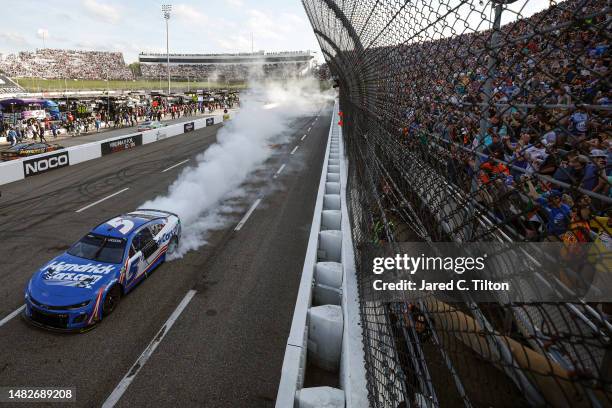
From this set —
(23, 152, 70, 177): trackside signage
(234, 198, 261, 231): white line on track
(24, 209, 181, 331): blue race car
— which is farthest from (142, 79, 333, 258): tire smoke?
(23, 152, 70, 177): trackside signage

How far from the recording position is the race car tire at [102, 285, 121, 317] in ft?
19.5

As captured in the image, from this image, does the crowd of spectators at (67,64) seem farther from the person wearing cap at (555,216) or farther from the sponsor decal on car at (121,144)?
the person wearing cap at (555,216)

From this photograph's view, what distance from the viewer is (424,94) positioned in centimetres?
282

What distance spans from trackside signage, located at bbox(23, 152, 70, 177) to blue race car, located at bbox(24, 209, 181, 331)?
1066 centimetres

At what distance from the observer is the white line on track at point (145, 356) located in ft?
14.6

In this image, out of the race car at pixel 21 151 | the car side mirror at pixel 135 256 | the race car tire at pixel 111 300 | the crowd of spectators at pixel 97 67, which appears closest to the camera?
the race car tire at pixel 111 300

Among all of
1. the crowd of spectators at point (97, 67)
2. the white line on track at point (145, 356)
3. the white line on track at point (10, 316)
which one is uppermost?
the crowd of spectators at point (97, 67)

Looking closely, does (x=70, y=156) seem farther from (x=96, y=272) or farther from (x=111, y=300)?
(x=111, y=300)

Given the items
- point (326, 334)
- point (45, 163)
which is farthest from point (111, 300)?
point (45, 163)

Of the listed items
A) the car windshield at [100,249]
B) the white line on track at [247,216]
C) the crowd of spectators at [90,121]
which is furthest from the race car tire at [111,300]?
the crowd of spectators at [90,121]

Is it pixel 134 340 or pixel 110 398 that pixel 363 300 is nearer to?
pixel 110 398

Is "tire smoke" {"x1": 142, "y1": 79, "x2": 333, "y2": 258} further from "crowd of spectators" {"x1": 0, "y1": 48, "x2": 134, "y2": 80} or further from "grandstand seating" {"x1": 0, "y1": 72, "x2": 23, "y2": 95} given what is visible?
"crowd of spectators" {"x1": 0, "y1": 48, "x2": 134, "y2": 80}

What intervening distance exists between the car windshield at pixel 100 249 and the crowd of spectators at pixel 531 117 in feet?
18.6

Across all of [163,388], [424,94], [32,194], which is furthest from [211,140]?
[424,94]
